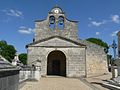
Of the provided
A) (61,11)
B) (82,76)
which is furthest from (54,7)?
(82,76)

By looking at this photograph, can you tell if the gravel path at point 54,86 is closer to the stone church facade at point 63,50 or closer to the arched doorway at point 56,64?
the stone church facade at point 63,50

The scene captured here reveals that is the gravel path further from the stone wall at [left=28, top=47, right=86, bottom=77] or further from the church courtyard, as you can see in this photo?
the stone wall at [left=28, top=47, right=86, bottom=77]

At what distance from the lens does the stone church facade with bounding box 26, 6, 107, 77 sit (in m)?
25.2

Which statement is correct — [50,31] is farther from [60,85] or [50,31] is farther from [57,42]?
[60,85]

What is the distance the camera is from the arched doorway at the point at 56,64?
27594mm

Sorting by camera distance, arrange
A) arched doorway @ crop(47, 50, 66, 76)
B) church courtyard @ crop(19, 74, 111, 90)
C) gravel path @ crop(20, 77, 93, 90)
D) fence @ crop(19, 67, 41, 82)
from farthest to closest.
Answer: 1. arched doorway @ crop(47, 50, 66, 76)
2. fence @ crop(19, 67, 41, 82)
3. church courtyard @ crop(19, 74, 111, 90)
4. gravel path @ crop(20, 77, 93, 90)

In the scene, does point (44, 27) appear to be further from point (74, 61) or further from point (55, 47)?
point (74, 61)

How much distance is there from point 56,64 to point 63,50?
11.7 feet

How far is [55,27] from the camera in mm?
27062

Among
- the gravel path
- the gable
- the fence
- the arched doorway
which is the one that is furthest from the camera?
the arched doorway

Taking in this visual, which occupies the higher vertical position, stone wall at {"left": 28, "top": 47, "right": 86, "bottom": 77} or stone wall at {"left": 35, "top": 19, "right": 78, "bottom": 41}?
stone wall at {"left": 35, "top": 19, "right": 78, "bottom": 41}

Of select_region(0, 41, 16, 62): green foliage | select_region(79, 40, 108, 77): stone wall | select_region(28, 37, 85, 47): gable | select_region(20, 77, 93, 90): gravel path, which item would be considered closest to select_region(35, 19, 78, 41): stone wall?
select_region(28, 37, 85, 47): gable

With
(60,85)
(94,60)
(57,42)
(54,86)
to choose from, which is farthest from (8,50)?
(54,86)

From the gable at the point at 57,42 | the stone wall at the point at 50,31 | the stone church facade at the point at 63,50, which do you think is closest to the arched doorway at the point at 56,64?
the stone church facade at the point at 63,50
